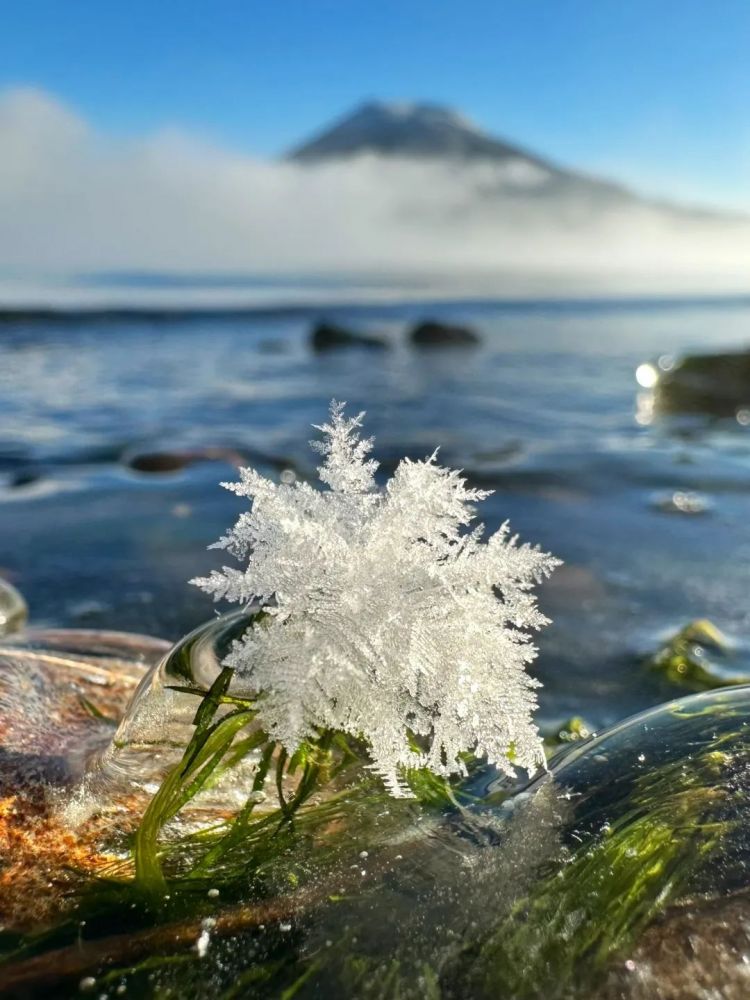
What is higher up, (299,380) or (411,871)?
(411,871)

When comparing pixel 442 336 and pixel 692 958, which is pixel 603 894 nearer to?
pixel 692 958

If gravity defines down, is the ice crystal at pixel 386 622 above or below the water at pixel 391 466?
above

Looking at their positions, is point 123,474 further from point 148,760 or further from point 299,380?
point 299,380

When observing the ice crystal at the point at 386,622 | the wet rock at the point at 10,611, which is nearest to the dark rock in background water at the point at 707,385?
the wet rock at the point at 10,611

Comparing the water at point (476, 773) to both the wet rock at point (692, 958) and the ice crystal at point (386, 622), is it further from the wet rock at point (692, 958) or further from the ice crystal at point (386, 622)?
the ice crystal at point (386, 622)

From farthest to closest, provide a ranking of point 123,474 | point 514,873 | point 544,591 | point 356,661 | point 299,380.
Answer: point 299,380, point 123,474, point 544,591, point 514,873, point 356,661

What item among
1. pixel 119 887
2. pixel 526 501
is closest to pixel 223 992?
pixel 119 887
